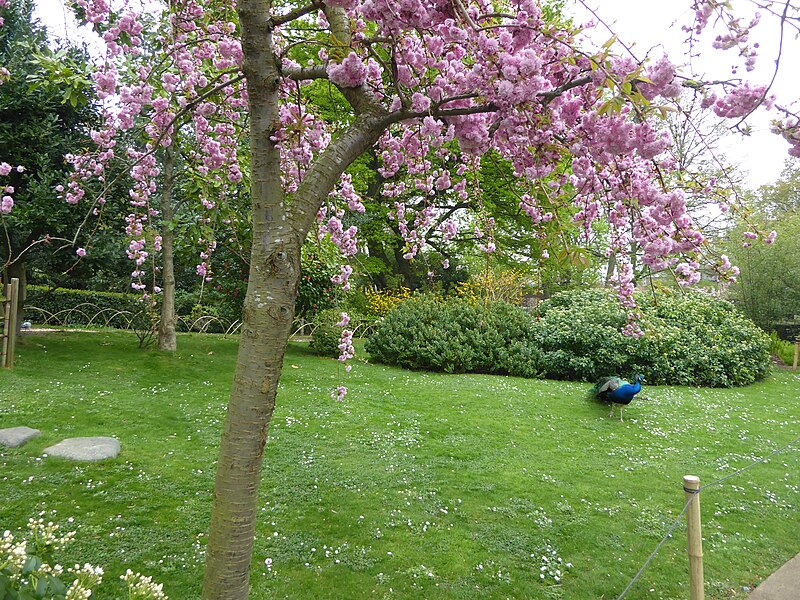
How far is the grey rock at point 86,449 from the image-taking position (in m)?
4.12

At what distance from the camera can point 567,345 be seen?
9.72 meters

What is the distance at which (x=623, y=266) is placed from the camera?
11.7ft

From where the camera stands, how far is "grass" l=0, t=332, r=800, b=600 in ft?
9.73

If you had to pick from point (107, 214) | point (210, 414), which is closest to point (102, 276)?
point (107, 214)

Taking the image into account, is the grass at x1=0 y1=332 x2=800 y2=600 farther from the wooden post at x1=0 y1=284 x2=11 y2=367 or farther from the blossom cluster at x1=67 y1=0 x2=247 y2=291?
the blossom cluster at x1=67 y1=0 x2=247 y2=291

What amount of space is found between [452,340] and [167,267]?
206 inches

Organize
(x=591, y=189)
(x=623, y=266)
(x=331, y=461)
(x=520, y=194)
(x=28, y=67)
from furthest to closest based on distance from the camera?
1. (x=28, y=67)
2. (x=331, y=461)
3. (x=623, y=266)
4. (x=520, y=194)
5. (x=591, y=189)

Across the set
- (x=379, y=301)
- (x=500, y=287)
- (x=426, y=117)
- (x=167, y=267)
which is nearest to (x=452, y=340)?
(x=500, y=287)

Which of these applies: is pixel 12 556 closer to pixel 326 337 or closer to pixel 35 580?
pixel 35 580

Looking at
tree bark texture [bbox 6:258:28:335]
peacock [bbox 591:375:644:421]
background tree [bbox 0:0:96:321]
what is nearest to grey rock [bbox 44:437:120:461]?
background tree [bbox 0:0:96:321]

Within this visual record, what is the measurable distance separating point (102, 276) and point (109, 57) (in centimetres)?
1194

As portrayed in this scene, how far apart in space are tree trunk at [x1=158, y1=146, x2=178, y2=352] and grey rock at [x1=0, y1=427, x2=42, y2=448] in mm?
3367

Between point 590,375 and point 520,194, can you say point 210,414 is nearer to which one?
point 520,194

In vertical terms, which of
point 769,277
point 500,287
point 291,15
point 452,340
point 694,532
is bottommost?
point 694,532
